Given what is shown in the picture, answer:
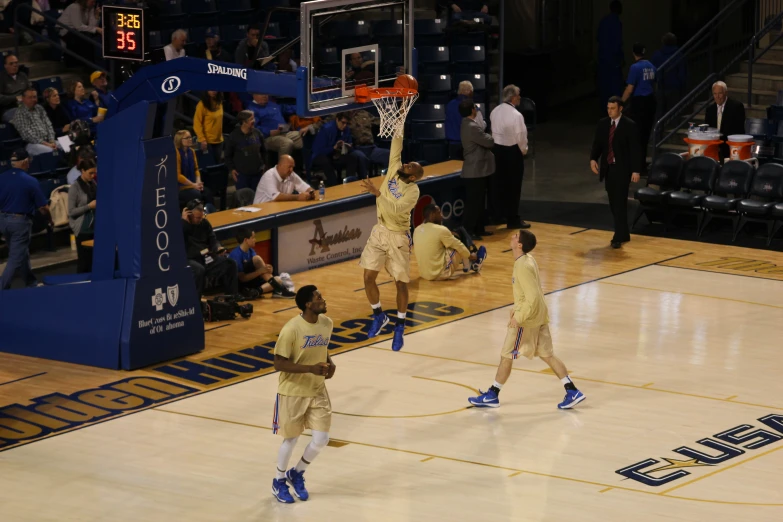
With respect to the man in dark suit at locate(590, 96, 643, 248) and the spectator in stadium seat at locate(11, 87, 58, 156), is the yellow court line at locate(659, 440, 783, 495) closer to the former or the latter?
the man in dark suit at locate(590, 96, 643, 248)

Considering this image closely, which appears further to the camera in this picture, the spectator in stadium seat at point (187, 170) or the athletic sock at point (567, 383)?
the spectator in stadium seat at point (187, 170)

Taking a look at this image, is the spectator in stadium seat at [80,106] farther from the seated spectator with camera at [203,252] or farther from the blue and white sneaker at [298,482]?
the blue and white sneaker at [298,482]

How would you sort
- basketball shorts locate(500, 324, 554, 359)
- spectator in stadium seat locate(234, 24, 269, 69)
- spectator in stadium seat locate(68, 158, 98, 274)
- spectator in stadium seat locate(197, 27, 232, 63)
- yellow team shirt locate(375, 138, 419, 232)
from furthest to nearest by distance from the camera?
spectator in stadium seat locate(234, 24, 269, 69) → spectator in stadium seat locate(197, 27, 232, 63) → spectator in stadium seat locate(68, 158, 98, 274) → yellow team shirt locate(375, 138, 419, 232) → basketball shorts locate(500, 324, 554, 359)

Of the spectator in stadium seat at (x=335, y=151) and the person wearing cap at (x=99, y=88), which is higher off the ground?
the person wearing cap at (x=99, y=88)

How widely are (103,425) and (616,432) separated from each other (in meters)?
4.48

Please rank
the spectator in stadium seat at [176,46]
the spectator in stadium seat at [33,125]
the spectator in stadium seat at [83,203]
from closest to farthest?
the spectator in stadium seat at [83,203], the spectator in stadium seat at [33,125], the spectator in stadium seat at [176,46]

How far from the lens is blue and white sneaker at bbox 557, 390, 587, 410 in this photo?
1227 cm

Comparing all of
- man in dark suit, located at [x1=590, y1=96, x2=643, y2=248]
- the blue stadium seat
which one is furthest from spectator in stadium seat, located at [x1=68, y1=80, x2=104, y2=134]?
man in dark suit, located at [x1=590, y1=96, x2=643, y2=248]

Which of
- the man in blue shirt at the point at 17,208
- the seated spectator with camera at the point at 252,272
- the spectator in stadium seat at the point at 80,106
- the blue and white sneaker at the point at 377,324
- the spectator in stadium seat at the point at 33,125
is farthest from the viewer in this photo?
the spectator in stadium seat at the point at 80,106

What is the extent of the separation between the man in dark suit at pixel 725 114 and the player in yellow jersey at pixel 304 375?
11155mm

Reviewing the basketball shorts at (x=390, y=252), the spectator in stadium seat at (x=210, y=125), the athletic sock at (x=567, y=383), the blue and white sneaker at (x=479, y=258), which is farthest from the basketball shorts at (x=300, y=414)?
the spectator in stadium seat at (x=210, y=125)

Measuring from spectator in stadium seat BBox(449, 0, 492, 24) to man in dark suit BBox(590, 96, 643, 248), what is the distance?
241 inches

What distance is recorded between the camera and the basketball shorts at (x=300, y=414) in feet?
32.7

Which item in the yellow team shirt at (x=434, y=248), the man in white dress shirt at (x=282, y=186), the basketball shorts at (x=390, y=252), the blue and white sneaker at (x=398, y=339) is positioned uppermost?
the man in white dress shirt at (x=282, y=186)
